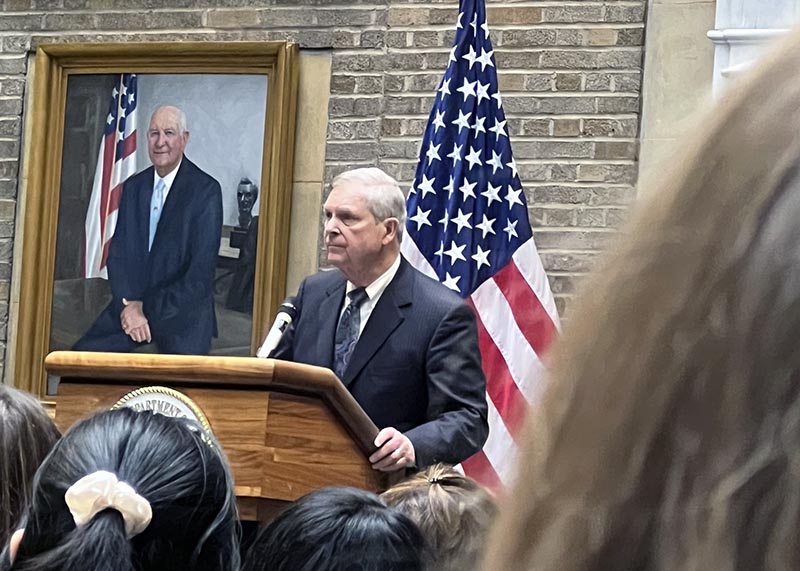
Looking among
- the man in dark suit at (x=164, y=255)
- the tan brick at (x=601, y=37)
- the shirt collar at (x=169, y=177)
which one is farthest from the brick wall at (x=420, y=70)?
the shirt collar at (x=169, y=177)

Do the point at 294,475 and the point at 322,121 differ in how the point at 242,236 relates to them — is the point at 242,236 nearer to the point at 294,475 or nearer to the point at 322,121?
the point at 322,121

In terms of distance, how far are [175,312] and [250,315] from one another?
15.9 inches

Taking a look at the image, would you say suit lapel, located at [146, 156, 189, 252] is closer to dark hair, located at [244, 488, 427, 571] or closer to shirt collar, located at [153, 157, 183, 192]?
shirt collar, located at [153, 157, 183, 192]

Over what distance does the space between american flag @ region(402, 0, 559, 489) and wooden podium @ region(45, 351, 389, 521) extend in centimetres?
198

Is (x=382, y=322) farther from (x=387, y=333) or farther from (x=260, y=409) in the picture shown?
(x=260, y=409)

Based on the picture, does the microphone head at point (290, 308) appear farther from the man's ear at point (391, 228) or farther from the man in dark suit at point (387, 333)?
the man's ear at point (391, 228)

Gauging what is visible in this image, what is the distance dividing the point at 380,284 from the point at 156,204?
10.4 feet

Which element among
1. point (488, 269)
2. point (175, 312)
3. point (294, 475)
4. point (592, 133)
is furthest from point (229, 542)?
point (175, 312)

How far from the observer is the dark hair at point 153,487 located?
1924 mm

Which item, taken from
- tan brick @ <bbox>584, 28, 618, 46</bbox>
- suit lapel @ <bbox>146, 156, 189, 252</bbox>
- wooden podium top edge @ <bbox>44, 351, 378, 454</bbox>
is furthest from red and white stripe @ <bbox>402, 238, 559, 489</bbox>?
wooden podium top edge @ <bbox>44, 351, 378, 454</bbox>

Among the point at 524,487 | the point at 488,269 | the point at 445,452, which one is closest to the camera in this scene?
the point at 524,487

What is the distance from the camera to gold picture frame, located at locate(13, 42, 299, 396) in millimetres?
6578

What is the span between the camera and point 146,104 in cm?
694

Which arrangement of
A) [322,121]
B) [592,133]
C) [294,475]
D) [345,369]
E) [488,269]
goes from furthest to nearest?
1. [322,121]
2. [592,133]
3. [488,269]
4. [345,369]
5. [294,475]
